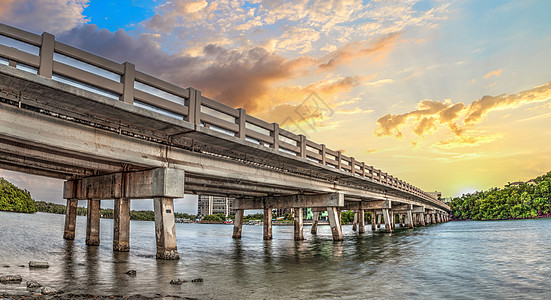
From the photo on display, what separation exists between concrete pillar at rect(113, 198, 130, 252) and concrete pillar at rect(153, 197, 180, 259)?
4.21 metres

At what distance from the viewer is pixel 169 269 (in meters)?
15.8

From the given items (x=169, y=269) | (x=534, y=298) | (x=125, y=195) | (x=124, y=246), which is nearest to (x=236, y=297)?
(x=169, y=269)

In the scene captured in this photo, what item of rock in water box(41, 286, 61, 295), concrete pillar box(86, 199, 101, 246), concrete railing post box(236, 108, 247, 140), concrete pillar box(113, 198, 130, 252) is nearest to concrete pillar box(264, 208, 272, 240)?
concrete pillar box(86, 199, 101, 246)

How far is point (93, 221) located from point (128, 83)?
14.7 metres

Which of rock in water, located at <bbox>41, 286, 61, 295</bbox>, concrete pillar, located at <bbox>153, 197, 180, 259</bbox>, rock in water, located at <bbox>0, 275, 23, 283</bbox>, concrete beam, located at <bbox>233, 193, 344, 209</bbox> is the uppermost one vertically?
concrete beam, located at <bbox>233, 193, 344, 209</bbox>

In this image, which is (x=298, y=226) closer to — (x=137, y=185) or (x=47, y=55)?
(x=137, y=185)

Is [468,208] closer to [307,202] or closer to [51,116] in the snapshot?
[307,202]

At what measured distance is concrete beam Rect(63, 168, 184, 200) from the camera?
18078 mm

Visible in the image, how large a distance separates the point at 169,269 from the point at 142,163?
4884mm

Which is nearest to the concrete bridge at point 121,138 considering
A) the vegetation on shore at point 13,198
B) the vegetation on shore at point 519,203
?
the vegetation on shore at point 13,198

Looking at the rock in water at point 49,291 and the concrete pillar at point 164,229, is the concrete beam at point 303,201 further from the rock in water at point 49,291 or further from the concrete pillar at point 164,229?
the rock in water at point 49,291

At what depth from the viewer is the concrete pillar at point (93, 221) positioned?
25391mm

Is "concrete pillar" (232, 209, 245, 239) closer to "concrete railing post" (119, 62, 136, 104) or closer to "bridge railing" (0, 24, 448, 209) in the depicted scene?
"bridge railing" (0, 24, 448, 209)

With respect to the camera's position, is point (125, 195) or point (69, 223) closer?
point (125, 195)
